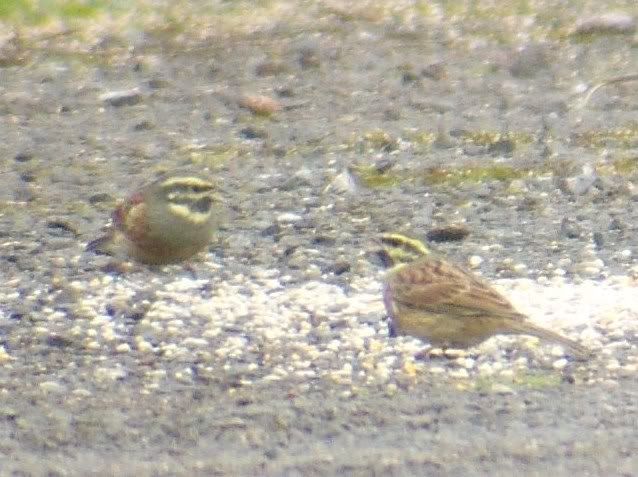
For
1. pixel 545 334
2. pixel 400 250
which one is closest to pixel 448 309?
pixel 545 334

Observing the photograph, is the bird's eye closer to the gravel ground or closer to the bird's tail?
the gravel ground

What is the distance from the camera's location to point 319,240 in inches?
387

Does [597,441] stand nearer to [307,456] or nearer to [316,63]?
[307,456]

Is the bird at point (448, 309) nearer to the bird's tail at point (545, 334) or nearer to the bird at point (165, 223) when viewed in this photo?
the bird's tail at point (545, 334)

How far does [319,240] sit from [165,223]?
97cm

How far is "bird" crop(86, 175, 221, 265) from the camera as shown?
9250 mm

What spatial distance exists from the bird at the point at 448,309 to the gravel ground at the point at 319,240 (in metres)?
0.10

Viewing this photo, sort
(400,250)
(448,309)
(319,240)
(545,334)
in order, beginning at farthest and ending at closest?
(319,240), (400,250), (448,309), (545,334)

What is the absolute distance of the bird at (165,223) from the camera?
9250 mm

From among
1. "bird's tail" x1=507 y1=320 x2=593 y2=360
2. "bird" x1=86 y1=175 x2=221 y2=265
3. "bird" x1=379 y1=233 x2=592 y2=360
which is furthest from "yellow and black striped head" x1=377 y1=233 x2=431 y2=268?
"bird" x1=86 y1=175 x2=221 y2=265

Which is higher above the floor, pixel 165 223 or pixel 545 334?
pixel 545 334

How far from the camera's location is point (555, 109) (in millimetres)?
13016

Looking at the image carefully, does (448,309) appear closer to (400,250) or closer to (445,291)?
(445,291)

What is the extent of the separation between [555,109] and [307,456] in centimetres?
699
